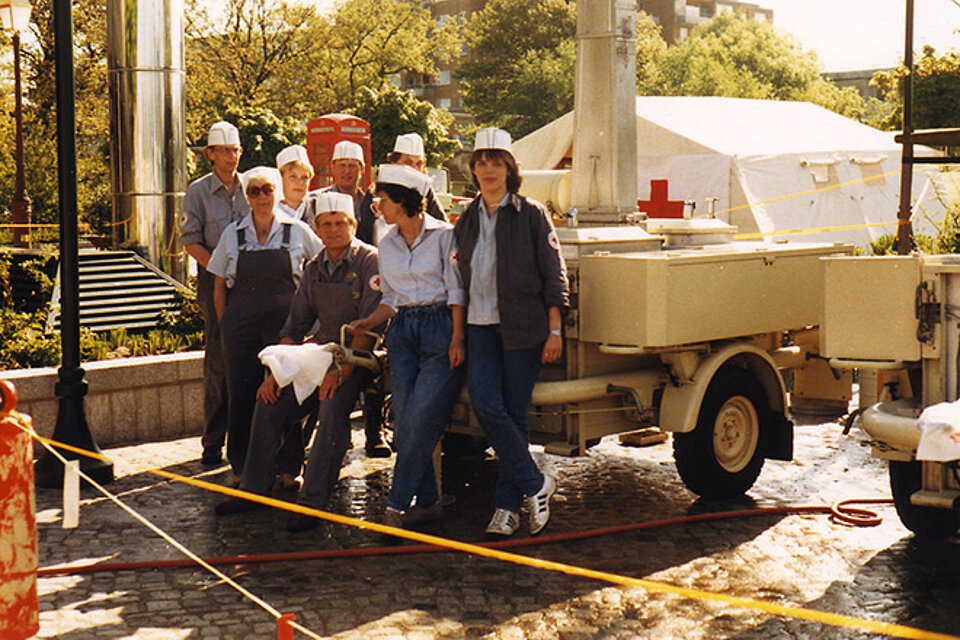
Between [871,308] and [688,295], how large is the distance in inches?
41.7

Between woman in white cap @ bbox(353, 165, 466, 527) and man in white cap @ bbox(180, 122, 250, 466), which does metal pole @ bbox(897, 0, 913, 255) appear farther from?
woman in white cap @ bbox(353, 165, 466, 527)

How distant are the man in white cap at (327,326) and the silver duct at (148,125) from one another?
8826 mm

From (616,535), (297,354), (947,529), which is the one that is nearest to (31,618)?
(297,354)

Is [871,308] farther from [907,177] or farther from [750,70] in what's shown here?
[750,70]

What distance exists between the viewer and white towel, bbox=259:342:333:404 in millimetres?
6637

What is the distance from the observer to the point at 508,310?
6.36 metres

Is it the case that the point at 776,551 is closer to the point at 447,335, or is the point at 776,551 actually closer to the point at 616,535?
the point at 616,535

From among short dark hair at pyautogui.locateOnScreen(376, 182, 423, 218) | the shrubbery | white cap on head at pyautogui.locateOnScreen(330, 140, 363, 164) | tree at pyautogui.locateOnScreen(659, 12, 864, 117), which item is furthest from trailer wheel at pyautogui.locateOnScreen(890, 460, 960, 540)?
tree at pyautogui.locateOnScreen(659, 12, 864, 117)

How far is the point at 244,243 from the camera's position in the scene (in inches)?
296

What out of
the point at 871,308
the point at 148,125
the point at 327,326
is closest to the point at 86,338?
the point at 327,326

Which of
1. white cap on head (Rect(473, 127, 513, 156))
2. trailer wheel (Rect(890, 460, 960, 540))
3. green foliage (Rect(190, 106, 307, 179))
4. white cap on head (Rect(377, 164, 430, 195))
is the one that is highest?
green foliage (Rect(190, 106, 307, 179))

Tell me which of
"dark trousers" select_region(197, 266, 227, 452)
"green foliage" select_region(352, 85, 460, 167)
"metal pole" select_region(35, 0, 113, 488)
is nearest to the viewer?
"metal pole" select_region(35, 0, 113, 488)

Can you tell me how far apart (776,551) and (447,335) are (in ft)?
6.43

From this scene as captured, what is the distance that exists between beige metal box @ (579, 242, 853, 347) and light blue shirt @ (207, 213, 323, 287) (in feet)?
5.98
